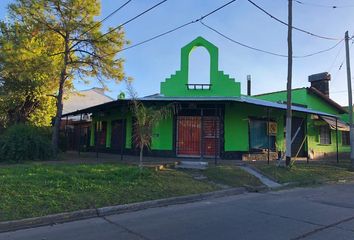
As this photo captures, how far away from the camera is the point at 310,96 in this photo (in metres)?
28.4

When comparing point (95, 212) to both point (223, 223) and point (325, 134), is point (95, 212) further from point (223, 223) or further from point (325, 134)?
point (325, 134)

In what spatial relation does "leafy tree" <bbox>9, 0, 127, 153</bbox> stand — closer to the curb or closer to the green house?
the green house

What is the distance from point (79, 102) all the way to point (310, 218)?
131 ft

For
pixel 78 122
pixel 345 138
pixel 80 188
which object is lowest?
pixel 80 188

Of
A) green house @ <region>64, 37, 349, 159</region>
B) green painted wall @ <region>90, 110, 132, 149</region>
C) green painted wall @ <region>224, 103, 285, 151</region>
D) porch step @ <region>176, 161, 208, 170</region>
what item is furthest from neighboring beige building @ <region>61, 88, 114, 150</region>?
porch step @ <region>176, 161, 208, 170</region>

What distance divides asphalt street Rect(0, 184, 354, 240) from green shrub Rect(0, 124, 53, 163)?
9.69m

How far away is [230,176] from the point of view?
45.9 feet

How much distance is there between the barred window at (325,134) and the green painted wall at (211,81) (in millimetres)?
10141

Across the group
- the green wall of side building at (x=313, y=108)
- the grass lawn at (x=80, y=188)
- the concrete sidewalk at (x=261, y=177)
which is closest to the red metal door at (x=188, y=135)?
the concrete sidewalk at (x=261, y=177)

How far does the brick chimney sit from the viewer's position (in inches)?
1248

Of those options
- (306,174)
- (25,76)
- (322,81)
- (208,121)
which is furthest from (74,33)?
(322,81)

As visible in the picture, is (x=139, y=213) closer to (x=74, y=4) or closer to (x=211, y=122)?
(x=211, y=122)

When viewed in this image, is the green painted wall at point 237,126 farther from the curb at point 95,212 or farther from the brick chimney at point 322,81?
the brick chimney at point 322,81

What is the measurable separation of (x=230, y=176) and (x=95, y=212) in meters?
6.49
